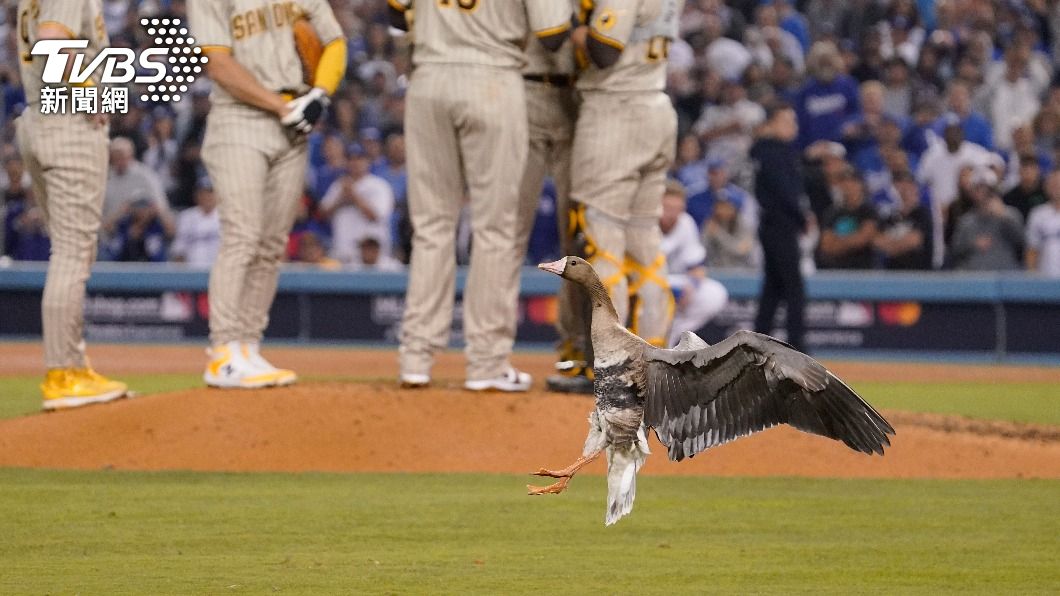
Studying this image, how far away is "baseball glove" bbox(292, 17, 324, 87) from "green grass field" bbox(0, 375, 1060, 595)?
2.91m

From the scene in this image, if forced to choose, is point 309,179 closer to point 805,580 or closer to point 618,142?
point 618,142

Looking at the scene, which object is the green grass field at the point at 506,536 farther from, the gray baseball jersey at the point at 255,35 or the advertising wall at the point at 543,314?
the advertising wall at the point at 543,314

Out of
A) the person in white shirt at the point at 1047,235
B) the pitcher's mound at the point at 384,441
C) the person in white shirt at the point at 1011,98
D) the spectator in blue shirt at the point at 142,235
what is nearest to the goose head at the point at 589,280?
the pitcher's mound at the point at 384,441

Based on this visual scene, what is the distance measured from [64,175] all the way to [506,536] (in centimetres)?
423

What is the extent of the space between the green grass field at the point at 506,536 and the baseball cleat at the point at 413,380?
0.93 m

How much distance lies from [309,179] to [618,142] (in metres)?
10.5

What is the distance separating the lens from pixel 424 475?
9.74 m

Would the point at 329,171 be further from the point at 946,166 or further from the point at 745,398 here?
the point at 745,398

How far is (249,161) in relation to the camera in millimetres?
10250

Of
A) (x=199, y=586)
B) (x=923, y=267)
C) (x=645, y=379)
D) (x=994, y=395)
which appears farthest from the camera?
(x=923, y=267)

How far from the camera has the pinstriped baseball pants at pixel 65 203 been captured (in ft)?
33.6

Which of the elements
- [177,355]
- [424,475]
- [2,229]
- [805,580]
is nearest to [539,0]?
[424,475]

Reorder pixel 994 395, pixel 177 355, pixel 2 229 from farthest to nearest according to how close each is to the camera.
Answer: pixel 2 229 < pixel 177 355 < pixel 994 395

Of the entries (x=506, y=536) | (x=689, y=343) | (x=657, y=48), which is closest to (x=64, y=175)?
(x=657, y=48)
